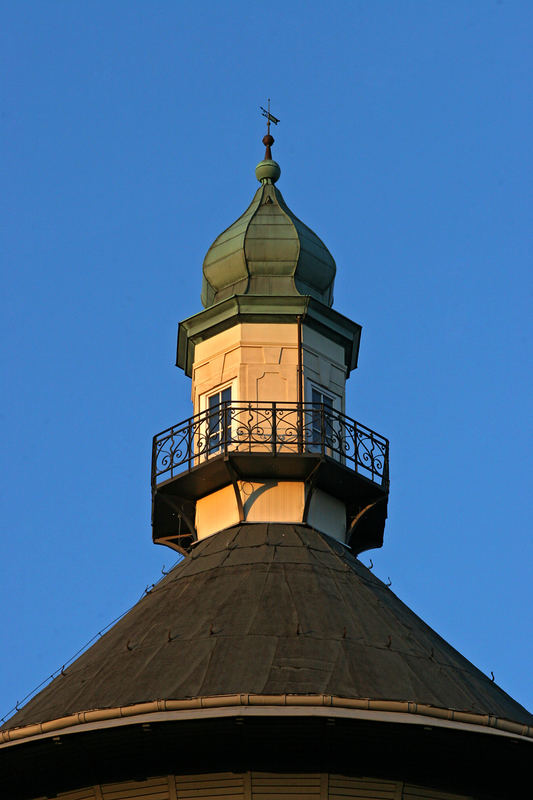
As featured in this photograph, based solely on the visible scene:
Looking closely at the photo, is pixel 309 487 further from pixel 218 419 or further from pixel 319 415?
pixel 218 419

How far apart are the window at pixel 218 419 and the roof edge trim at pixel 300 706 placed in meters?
9.78

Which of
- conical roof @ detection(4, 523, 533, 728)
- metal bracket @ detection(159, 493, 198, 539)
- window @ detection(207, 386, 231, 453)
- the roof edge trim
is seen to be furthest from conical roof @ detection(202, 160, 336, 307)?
the roof edge trim

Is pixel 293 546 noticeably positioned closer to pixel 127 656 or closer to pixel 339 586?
pixel 339 586

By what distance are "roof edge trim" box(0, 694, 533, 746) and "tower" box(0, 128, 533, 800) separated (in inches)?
1.3

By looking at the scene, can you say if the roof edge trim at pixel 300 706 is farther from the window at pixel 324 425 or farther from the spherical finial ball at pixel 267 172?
the spherical finial ball at pixel 267 172

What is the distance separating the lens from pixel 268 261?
146 feet

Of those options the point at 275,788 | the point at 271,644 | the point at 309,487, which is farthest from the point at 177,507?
the point at 275,788

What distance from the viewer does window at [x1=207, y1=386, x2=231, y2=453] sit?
4069 centimetres

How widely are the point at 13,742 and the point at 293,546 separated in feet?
28.1

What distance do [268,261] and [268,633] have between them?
40.9ft

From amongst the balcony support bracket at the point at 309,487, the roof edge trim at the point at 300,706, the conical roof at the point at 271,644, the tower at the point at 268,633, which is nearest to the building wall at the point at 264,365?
the tower at the point at 268,633

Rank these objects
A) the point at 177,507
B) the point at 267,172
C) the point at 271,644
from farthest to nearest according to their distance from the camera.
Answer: the point at 267,172 < the point at 177,507 < the point at 271,644

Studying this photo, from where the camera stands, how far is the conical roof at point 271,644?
32594 millimetres

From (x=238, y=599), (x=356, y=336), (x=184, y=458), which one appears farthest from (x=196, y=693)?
(x=356, y=336)
